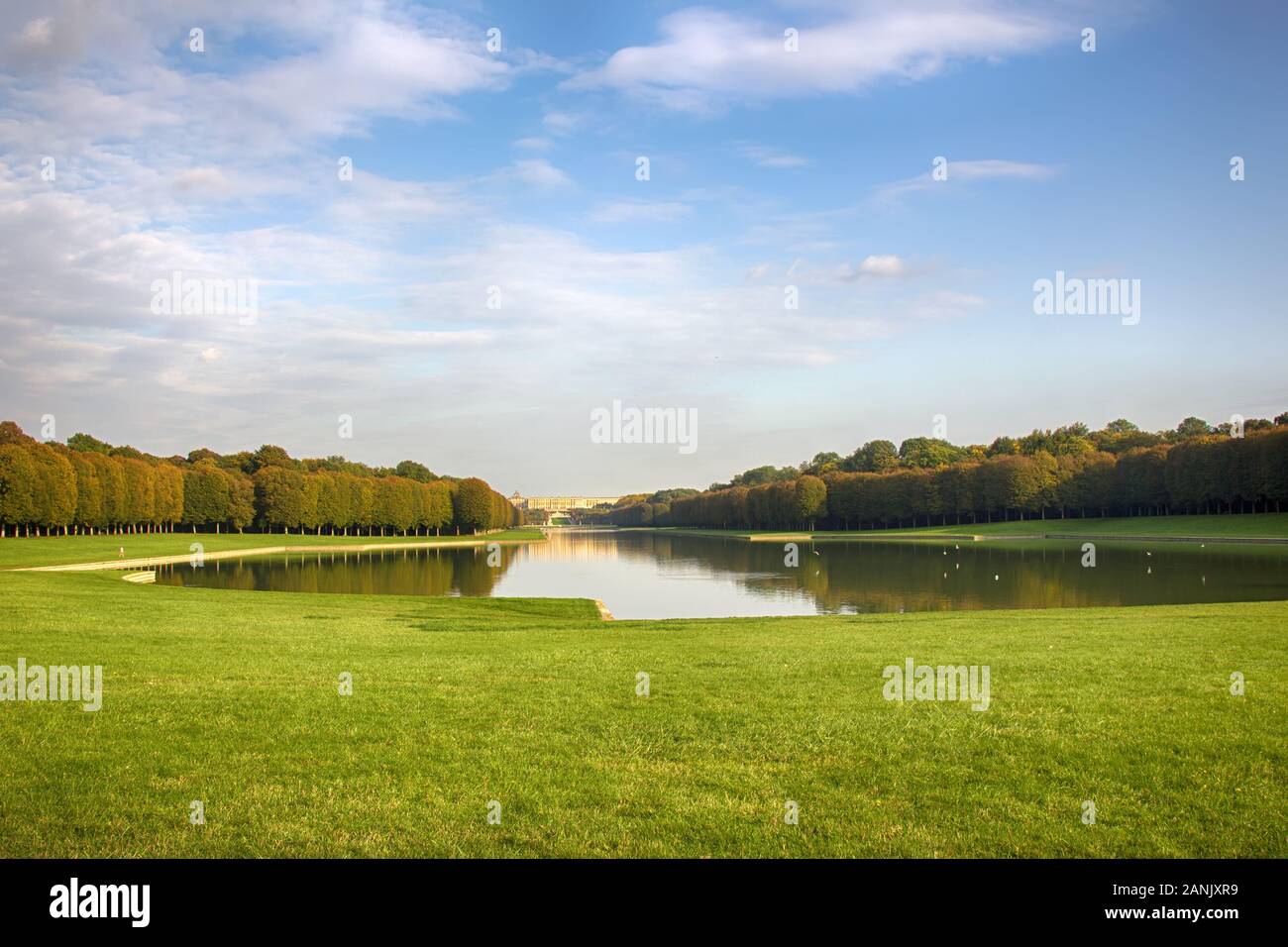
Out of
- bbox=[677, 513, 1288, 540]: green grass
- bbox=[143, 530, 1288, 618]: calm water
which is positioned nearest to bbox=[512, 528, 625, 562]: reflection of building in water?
bbox=[143, 530, 1288, 618]: calm water

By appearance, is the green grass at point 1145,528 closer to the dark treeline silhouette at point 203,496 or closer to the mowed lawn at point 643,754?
the dark treeline silhouette at point 203,496

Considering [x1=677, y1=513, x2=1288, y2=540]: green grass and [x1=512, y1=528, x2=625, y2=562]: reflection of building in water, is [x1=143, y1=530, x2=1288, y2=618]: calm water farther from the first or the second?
[x1=512, y1=528, x2=625, y2=562]: reflection of building in water

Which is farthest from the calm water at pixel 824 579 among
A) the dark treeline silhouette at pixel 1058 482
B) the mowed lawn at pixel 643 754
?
→ the dark treeline silhouette at pixel 1058 482

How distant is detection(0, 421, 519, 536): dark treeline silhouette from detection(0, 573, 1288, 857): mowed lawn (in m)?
82.6

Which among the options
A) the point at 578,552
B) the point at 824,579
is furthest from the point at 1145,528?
the point at 578,552

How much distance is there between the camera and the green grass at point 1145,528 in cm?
8294

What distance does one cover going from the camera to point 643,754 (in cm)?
914

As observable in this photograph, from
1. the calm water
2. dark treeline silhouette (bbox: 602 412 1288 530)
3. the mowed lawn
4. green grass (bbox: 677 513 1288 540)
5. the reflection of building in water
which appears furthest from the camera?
dark treeline silhouette (bbox: 602 412 1288 530)

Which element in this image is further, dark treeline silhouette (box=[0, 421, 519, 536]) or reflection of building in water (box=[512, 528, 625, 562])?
reflection of building in water (box=[512, 528, 625, 562])

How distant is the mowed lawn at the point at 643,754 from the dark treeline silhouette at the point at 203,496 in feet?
271

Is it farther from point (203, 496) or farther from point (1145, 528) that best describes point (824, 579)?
point (203, 496)

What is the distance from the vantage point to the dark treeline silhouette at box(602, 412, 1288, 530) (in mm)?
99250

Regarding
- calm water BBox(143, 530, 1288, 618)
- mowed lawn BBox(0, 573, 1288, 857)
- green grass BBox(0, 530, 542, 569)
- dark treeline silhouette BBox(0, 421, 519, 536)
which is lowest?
calm water BBox(143, 530, 1288, 618)
